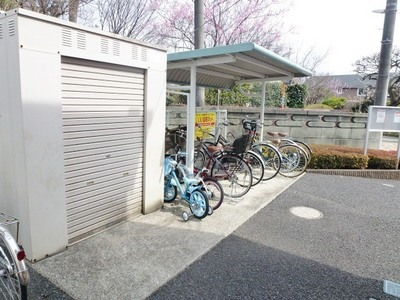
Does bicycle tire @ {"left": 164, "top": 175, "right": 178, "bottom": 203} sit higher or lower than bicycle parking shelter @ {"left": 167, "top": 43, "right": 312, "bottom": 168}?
lower

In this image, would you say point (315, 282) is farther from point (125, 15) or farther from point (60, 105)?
point (125, 15)

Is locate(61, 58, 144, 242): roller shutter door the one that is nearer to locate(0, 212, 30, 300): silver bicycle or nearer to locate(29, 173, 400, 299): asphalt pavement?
locate(29, 173, 400, 299): asphalt pavement

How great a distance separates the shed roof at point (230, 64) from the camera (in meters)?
3.74

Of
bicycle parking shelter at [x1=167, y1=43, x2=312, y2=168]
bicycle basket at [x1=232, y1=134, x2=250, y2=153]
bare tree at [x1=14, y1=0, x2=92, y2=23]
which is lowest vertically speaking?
bicycle basket at [x1=232, y1=134, x2=250, y2=153]

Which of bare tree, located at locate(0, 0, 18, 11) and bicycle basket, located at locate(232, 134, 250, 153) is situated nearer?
bicycle basket, located at locate(232, 134, 250, 153)

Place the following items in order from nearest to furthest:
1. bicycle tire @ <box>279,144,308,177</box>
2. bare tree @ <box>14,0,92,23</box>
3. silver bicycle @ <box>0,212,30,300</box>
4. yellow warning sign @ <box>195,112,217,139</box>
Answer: silver bicycle @ <box>0,212,30,300</box> < bicycle tire @ <box>279,144,308,177</box> < yellow warning sign @ <box>195,112,217,139</box> < bare tree @ <box>14,0,92,23</box>

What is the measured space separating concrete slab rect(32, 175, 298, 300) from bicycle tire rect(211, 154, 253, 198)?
1.97 ft

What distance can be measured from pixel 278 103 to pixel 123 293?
1033cm

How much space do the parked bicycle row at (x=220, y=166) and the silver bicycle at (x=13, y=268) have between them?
2.13m

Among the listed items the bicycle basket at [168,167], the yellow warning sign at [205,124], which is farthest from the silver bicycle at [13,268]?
the yellow warning sign at [205,124]

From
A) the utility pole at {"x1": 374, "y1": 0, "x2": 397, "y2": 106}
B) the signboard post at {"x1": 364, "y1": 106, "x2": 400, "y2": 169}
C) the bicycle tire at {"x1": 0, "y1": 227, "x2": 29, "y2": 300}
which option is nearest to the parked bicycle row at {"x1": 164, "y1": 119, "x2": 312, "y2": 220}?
the signboard post at {"x1": 364, "y1": 106, "x2": 400, "y2": 169}

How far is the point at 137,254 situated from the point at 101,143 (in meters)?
1.33

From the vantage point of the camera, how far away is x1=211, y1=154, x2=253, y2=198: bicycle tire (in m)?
4.69

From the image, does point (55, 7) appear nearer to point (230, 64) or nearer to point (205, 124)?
point (205, 124)
